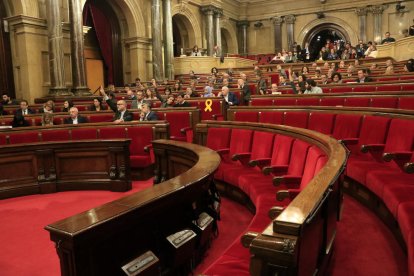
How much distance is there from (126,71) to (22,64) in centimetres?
427

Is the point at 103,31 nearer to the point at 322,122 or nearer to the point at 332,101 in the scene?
the point at 332,101

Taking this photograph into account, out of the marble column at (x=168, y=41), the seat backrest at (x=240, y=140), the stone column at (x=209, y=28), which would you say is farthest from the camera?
the stone column at (x=209, y=28)

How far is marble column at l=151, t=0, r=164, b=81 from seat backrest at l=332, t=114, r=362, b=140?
933 cm

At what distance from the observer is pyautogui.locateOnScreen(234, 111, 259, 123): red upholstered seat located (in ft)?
16.0

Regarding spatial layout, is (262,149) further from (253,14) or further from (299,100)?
(253,14)

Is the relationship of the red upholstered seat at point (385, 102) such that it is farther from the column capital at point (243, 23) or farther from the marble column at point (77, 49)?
the column capital at point (243, 23)

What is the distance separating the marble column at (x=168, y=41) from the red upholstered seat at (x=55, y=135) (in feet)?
29.0

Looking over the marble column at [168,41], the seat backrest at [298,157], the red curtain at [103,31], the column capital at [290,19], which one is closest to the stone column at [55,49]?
the red curtain at [103,31]

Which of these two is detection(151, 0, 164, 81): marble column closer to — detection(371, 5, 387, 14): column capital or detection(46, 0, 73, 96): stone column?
detection(46, 0, 73, 96): stone column

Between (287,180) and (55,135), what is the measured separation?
3.25m

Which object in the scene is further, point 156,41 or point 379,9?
point 379,9

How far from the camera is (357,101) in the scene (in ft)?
15.6

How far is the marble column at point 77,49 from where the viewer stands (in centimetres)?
933

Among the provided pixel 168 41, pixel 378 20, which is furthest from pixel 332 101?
pixel 378 20
